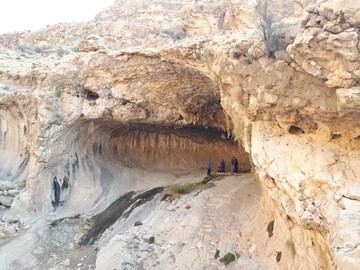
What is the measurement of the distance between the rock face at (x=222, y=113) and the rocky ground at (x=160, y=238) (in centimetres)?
123

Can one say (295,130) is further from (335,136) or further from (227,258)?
(227,258)

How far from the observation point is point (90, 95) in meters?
21.1

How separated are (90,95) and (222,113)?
8058 millimetres

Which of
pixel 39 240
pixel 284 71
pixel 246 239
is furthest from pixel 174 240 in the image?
pixel 284 71

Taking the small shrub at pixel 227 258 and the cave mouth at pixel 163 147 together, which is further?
the cave mouth at pixel 163 147

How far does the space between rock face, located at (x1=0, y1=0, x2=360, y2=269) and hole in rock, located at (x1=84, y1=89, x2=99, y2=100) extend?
60 mm

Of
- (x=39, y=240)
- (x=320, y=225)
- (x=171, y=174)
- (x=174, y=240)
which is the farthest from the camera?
(x=171, y=174)

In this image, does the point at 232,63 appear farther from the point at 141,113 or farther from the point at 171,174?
the point at 171,174

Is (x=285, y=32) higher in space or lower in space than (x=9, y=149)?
higher

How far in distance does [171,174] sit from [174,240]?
9.17m

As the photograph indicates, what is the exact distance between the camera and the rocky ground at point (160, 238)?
14500mm

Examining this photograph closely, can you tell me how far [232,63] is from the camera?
12.9 m

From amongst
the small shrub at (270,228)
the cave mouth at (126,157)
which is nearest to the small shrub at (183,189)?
the cave mouth at (126,157)

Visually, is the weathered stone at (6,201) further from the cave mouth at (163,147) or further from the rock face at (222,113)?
the cave mouth at (163,147)
